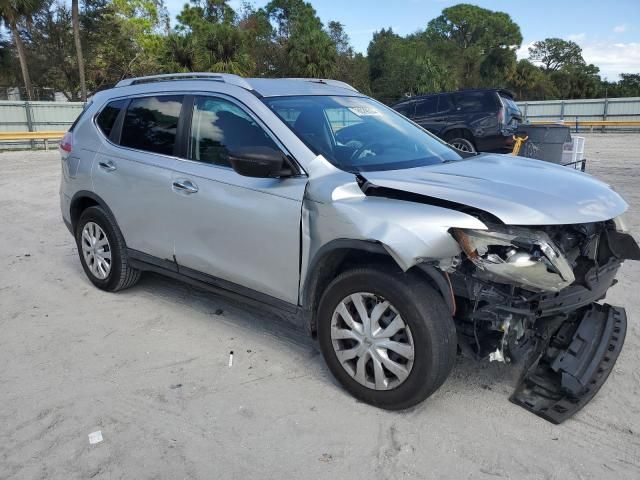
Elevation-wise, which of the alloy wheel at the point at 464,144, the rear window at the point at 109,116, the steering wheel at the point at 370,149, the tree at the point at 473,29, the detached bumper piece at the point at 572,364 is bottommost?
the detached bumper piece at the point at 572,364

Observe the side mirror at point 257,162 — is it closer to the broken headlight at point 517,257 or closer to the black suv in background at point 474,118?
the broken headlight at point 517,257

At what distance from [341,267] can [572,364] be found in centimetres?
141

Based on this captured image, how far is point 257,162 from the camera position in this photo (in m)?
3.06

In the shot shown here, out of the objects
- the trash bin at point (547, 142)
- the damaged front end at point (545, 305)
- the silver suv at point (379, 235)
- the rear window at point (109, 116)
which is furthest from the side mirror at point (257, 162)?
the trash bin at point (547, 142)

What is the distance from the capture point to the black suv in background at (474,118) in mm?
11961

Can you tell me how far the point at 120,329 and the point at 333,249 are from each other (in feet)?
6.89

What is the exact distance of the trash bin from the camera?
809 centimetres

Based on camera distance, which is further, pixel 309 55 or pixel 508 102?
pixel 309 55

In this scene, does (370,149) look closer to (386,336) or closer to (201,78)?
(386,336)

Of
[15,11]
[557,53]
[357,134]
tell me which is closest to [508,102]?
[357,134]

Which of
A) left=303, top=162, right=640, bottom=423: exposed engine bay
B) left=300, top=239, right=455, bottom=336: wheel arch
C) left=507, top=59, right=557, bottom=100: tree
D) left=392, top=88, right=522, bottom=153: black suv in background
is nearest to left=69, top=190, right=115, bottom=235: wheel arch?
left=300, top=239, right=455, bottom=336: wheel arch

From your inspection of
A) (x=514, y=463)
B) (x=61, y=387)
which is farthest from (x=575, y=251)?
(x=61, y=387)

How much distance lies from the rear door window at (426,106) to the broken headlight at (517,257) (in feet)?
36.6

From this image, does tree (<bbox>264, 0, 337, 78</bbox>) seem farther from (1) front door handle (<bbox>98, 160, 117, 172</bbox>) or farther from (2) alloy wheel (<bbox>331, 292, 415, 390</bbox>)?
(2) alloy wheel (<bbox>331, 292, 415, 390</bbox>)
